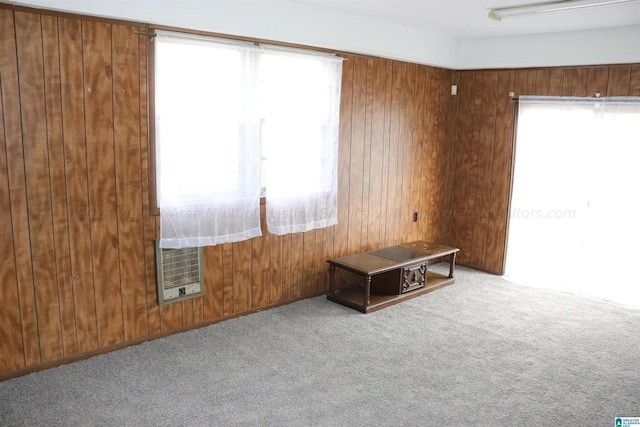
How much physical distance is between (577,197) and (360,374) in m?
2.78

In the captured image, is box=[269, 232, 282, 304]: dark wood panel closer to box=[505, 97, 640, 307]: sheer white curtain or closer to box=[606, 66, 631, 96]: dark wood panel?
box=[505, 97, 640, 307]: sheer white curtain

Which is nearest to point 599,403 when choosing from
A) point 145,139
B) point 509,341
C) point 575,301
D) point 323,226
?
point 509,341

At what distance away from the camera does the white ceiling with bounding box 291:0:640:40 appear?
12.3ft

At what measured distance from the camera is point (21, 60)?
2814 millimetres

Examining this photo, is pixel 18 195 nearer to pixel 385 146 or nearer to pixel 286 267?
pixel 286 267

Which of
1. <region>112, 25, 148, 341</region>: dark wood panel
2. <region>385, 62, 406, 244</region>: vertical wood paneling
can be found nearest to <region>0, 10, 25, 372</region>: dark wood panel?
<region>112, 25, 148, 341</region>: dark wood panel

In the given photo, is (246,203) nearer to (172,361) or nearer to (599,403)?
(172,361)

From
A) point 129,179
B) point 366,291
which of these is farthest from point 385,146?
point 129,179

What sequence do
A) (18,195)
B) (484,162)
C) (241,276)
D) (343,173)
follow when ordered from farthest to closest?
(484,162) → (343,173) → (241,276) → (18,195)

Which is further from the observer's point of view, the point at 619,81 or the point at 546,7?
the point at 619,81

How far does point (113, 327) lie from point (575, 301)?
147 inches

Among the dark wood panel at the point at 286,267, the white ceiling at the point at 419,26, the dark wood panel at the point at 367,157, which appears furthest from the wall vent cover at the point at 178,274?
the dark wood panel at the point at 367,157

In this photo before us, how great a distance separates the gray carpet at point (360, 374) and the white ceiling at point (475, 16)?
2.33m

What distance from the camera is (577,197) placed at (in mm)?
4695
